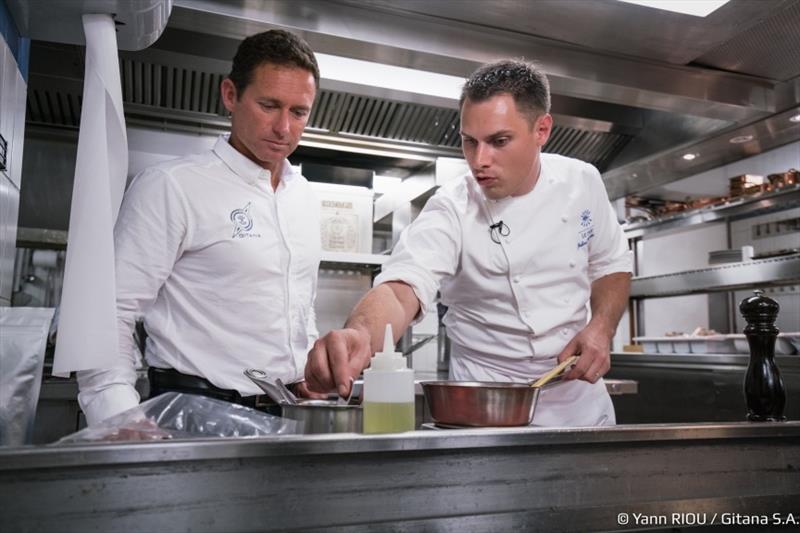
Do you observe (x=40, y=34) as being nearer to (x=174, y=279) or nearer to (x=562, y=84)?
(x=174, y=279)

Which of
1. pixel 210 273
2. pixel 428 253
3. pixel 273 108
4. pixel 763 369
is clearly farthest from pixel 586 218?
pixel 210 273

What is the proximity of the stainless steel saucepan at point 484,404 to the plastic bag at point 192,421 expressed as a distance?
0.27 metres

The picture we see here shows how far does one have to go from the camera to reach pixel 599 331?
165 cm

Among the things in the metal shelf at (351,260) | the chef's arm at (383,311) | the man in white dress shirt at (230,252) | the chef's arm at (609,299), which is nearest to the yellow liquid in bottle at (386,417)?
the chef's arm at (383,311)

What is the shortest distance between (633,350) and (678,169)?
1.37 m

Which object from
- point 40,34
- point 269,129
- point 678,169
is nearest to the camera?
point 40,34

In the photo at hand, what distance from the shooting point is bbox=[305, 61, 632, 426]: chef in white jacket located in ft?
5.54

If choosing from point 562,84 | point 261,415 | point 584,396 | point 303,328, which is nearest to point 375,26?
point 562,84

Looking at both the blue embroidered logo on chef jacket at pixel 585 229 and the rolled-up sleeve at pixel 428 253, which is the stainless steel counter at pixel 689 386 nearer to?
the blue embroidered logo on chef jacket at pixel 585 229

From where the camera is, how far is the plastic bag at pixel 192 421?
2.88 feet

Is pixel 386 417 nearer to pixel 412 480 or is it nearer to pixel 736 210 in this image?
pixel 412 480

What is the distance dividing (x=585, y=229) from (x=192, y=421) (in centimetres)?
131

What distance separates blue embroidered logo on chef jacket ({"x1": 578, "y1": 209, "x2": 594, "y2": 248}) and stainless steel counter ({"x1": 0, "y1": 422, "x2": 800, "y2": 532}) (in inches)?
32.9

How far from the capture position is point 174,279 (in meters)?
1.61
